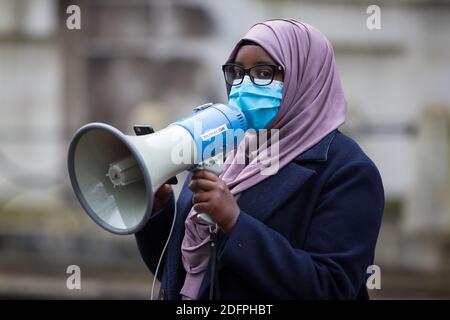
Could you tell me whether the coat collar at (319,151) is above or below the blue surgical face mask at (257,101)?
below

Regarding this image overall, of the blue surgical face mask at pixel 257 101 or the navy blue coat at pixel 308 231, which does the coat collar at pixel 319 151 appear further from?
the blue surgical face mask at pixel 257 101

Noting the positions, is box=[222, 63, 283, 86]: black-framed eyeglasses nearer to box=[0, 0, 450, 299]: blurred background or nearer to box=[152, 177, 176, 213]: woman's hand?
box=[152, 177, 176, 213]: woman's hand

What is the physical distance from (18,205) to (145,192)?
627cm

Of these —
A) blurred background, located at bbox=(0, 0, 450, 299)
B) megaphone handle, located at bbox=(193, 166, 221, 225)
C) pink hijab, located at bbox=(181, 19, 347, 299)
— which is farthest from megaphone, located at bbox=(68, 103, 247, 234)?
blurred background, located at bbox=(0, 0, 450, 299)

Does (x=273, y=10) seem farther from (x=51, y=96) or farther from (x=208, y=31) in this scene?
(x=51, y=96)

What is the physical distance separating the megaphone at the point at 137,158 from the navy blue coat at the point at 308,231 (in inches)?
7.3

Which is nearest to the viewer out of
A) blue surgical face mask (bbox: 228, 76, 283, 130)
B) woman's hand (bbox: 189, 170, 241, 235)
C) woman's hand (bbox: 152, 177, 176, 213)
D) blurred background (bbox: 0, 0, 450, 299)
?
woman's hand (bbox: 189, 170, 241, 235)

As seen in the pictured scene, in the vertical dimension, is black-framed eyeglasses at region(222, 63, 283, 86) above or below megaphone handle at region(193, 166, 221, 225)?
above

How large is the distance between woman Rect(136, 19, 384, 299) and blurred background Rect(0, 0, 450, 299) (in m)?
5.04

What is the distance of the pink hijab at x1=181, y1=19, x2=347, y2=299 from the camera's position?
237 centimetres

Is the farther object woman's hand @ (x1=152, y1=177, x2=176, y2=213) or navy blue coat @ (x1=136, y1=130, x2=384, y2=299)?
woman's hand @ (x1=152, y1=177, x2=176, y2=213)

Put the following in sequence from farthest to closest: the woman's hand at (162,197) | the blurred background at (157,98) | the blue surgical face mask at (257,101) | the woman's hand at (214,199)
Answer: the blurred background at (157,98) → the woman's hand at (162,197) → the blue surgical face mask at (257,101) → the woman's hand at (214,199)

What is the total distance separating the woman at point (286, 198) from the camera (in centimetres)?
223

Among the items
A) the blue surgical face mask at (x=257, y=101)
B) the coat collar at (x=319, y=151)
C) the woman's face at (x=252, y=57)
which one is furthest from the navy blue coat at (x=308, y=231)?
the woman's face at (x=252, y=57)
